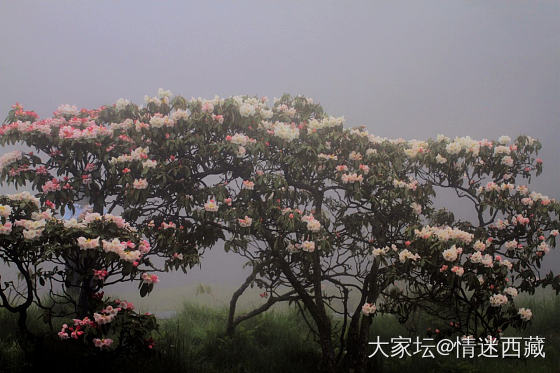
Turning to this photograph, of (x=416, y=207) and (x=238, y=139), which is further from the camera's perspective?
(x=416, y=207)

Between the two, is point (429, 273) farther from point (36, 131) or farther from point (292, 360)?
point (36, 131)

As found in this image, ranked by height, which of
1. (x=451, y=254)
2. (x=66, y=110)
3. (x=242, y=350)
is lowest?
(x=242, y=350)

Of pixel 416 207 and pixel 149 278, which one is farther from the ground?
pixel 416 207

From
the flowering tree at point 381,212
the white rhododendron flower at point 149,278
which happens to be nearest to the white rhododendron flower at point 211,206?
the flowering tree at point 381,212

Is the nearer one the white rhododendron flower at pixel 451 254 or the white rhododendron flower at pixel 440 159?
the white rhododendron flower at pixel 451 254

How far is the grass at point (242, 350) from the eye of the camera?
399 centimetres

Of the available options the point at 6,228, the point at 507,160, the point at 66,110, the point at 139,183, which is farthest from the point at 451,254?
the point at 66,110

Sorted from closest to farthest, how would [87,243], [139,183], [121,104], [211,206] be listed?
[87,243]
[139,183]
[211,206]
[121,104]

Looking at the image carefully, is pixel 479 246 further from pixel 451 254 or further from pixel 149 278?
pixel 149 278

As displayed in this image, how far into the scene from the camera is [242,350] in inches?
204

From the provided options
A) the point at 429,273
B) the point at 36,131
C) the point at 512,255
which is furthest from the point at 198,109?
the point at 512,255

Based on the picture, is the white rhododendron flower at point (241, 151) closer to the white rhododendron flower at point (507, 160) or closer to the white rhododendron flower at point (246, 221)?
the white rhododendron flower at point (246, 221)

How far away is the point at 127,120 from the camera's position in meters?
4.15

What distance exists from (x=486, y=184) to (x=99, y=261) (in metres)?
3.80
